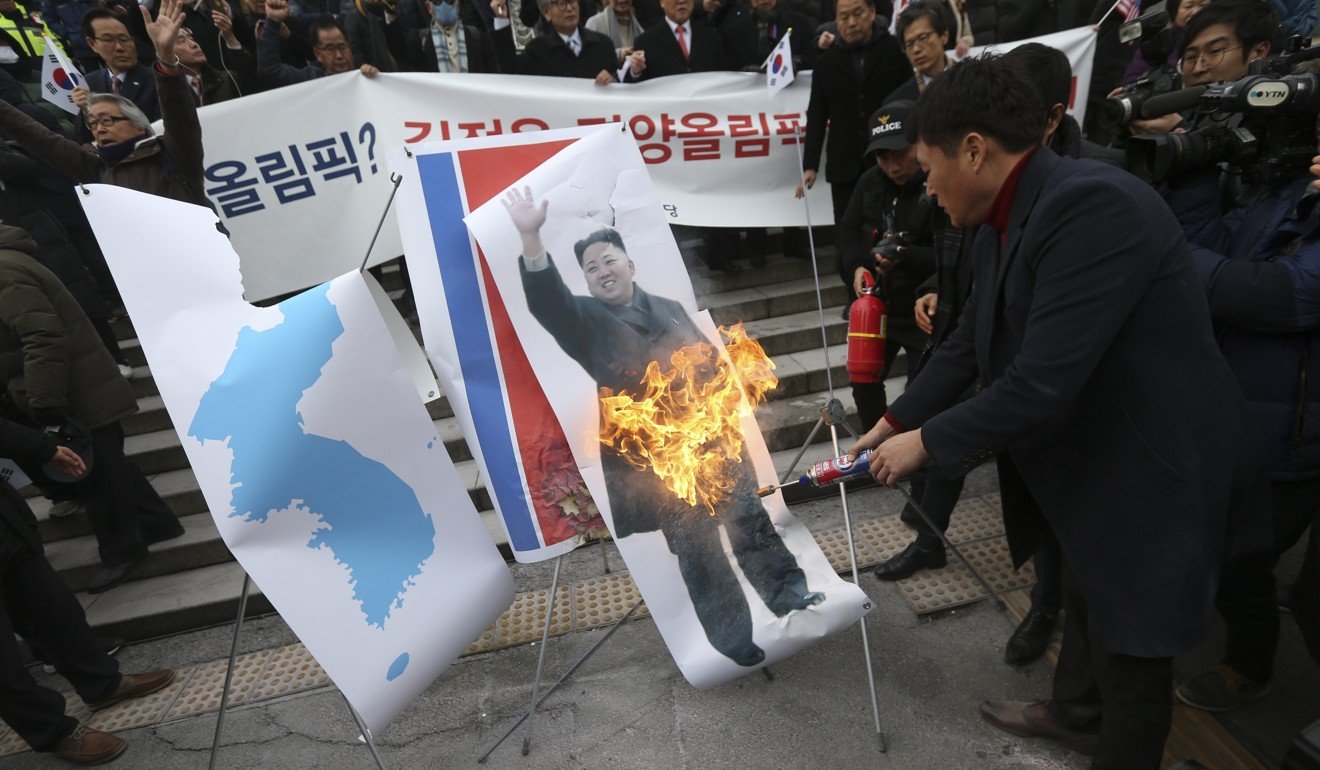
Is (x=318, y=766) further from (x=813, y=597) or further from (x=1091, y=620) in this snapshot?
(x=1091, y=620)

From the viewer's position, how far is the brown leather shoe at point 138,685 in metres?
3.36

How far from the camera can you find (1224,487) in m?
1.82

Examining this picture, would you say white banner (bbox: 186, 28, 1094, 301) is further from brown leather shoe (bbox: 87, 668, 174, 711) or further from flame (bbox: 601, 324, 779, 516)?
flame (bbox: 601, 324, 779, 516)

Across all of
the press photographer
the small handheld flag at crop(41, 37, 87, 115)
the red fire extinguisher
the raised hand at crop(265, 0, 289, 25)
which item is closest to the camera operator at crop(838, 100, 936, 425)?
the red fire extinguisher

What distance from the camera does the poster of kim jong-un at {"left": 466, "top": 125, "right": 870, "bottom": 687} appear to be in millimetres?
2291

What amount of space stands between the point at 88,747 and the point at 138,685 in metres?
0.40

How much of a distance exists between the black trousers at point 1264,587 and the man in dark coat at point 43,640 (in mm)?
4570

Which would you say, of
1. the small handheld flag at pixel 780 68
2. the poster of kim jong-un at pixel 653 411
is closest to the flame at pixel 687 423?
the poster of kim jong-un at pixel 653 411

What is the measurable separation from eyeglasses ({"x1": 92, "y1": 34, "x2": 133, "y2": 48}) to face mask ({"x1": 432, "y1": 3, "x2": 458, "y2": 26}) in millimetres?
2294

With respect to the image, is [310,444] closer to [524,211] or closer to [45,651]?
[524,211]

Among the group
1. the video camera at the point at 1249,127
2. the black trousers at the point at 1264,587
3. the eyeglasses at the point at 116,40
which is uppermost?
the eyeglasses at the point at 116,40

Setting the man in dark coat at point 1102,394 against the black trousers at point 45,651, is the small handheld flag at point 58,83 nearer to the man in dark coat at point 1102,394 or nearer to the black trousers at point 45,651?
the black trousers at point 45,651

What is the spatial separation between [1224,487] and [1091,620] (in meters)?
0.52

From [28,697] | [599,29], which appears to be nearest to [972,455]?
[28,697]
